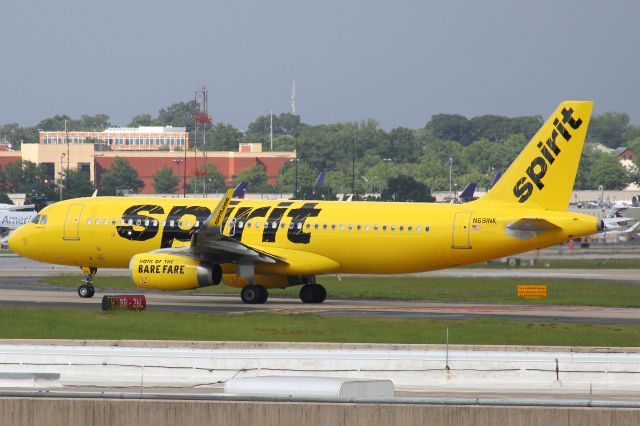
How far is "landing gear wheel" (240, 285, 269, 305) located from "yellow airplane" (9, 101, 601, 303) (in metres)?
0.04

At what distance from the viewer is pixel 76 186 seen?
573 feet

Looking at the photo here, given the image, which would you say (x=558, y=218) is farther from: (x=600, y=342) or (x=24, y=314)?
(x=24, y=314)

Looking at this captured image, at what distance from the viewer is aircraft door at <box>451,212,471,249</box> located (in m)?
50.3

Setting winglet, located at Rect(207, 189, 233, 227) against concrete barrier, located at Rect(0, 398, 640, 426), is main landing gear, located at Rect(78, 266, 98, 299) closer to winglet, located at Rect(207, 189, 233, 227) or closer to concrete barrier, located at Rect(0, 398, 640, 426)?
winglet, located at Rect(207, 189, 233, 227)

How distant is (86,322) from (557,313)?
56.1 ft

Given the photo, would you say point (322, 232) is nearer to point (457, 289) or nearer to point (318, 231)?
point (318, 231)

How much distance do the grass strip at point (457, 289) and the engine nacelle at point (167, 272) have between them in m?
8.01

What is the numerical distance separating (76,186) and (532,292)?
126085mm

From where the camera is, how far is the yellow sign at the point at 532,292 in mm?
55531

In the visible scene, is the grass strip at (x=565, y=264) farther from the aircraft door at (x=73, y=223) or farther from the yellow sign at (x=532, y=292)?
the aircraft door at (x=73, y=223)

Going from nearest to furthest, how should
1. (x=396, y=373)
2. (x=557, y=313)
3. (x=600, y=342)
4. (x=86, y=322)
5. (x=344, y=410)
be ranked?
(x=344, y=410) → (x=396, y=373) → (x=600, y=342) → (x=86, y=322) → (x=557, y=313)

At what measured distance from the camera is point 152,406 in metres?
19.0

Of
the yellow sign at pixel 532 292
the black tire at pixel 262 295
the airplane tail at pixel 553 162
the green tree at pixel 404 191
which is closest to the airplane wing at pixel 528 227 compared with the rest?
the airplane tail at pixel 553 162

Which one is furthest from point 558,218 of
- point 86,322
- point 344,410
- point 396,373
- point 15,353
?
point 344,410
